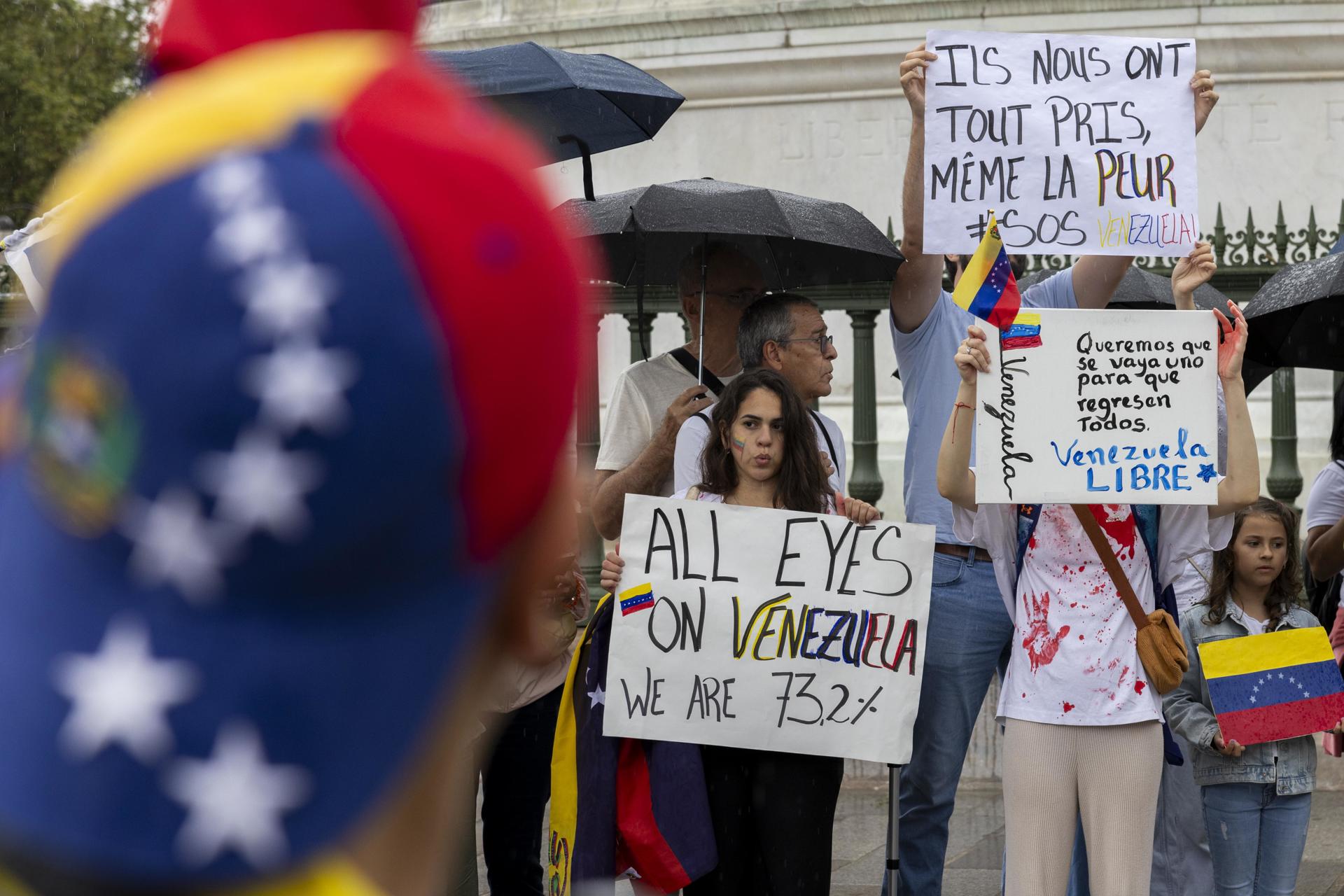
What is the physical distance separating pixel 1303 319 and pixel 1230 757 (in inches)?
73.3

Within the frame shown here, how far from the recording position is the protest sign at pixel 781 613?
4879 mm

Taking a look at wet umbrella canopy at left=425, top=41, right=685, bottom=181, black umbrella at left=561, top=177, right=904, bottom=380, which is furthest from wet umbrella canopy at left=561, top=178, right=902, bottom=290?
wet umbrella canopy at left=425, top=41, right=685, bottom=181

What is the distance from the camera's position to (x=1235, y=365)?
4734 mm

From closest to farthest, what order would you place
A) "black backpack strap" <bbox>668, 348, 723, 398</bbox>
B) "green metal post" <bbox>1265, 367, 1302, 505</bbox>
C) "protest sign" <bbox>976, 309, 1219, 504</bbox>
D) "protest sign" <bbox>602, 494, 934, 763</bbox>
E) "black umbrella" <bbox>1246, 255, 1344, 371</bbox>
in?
1. "protest sign" <bbox>976, 309, 1219, 504</bbox>
2. "protest sign" <bbox>602, 494, 934, 763</bbox>
3. "black backpack strap" <bbox>668, 348, 723, 398</bbox>
4. "black umbrella" <bbox>1246, 255, 1344, 371</bbox>
5. "green metal post" <bbox>1265, 367, 1302, 505</bbox>

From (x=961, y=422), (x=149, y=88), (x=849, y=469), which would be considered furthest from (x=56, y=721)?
(x=849, y=469)

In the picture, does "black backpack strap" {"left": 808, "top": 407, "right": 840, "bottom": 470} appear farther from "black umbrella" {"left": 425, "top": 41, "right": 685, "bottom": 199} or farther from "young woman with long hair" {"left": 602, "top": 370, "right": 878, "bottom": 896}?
"black umbrella" {"left": 425, "top": 41, "right": 685, "bottom": 199}

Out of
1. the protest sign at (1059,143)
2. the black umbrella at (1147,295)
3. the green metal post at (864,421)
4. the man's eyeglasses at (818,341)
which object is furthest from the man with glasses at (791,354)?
the green metal post at (864,421)

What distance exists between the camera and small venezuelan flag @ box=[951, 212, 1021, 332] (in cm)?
461

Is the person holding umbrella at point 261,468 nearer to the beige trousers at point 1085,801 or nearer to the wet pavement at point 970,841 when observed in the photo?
the beige trousers at point 1085,801

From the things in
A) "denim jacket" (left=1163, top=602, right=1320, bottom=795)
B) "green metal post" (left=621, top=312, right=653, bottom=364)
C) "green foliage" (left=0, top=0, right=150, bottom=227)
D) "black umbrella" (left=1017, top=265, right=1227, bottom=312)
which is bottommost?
"denim jacket" (left=1163, top=602, right=1320, bottom=795)

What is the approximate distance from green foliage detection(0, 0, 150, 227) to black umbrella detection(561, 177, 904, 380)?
65.9ft

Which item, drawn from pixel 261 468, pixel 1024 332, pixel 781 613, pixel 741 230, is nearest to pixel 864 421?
pixel 741 230

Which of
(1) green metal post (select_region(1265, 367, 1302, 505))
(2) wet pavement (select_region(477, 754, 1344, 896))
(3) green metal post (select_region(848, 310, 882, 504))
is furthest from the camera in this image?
(1) green metal post (select_region(1265, 367, 1302, 505))

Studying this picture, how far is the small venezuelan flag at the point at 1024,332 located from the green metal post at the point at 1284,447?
6440mm
